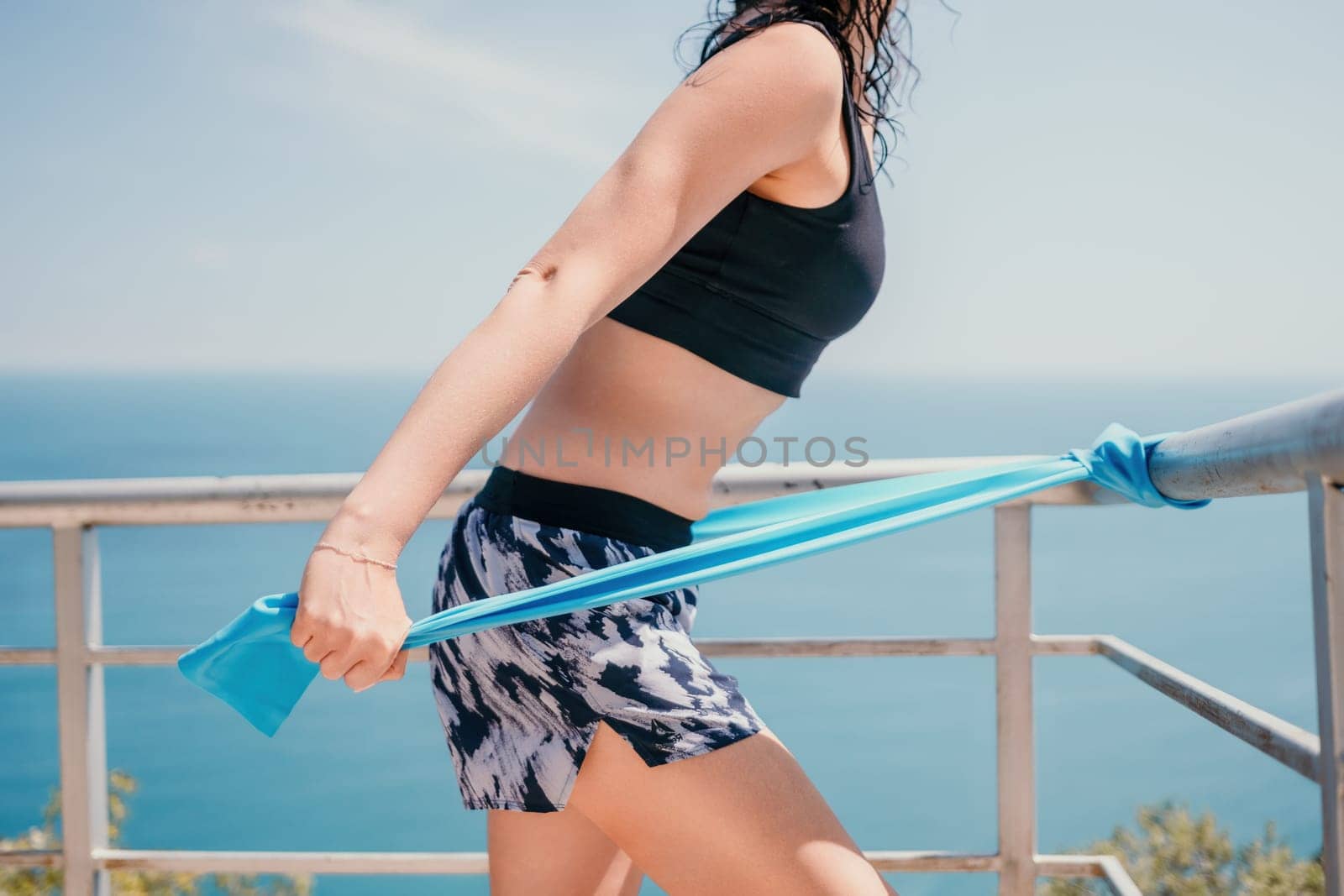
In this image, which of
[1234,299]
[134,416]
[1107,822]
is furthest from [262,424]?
[1234,299]

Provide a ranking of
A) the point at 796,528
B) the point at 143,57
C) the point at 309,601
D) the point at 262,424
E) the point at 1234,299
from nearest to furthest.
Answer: the point at 309,601, the point at 796,528, the point at 143,57, the point at 262,424, the point at 1234,299

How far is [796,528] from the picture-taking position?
110 centimetres

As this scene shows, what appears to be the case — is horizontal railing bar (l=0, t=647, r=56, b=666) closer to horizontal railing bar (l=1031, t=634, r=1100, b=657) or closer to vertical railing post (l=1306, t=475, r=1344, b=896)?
horizontal railing bar (l=1031, t=634, r=1100, b=657)

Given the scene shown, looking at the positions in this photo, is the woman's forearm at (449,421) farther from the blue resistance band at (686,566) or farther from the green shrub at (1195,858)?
the green shrub at (1195,858)

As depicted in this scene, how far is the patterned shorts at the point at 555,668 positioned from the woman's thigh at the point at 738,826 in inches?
0.8

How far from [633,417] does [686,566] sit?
167 millimetres

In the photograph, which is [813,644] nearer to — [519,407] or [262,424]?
[519,407]

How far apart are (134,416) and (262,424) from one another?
16000 millimetres

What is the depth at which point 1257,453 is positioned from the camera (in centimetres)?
89

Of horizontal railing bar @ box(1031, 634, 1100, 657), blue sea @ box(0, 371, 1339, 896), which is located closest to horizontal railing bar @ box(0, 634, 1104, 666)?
horizontal railing bar @ box(1031, 634, 1100, 657)

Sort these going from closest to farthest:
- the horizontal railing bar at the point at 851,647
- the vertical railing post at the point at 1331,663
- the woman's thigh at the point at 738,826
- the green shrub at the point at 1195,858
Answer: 1. the vertical railing post at the point at 1331,663
2. the woman's thigh at the point at 738,826
3. the horizontal railing bar at the point at 851,647
4. the green shrub at the point at 1195,858

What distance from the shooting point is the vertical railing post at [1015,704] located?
5.26ft

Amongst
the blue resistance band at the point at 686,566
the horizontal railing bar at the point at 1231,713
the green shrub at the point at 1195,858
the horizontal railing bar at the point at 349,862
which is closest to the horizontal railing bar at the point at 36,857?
the horizontal railing bar at the point at 349,862

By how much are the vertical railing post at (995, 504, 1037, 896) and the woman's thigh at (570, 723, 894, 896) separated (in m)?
0.76
